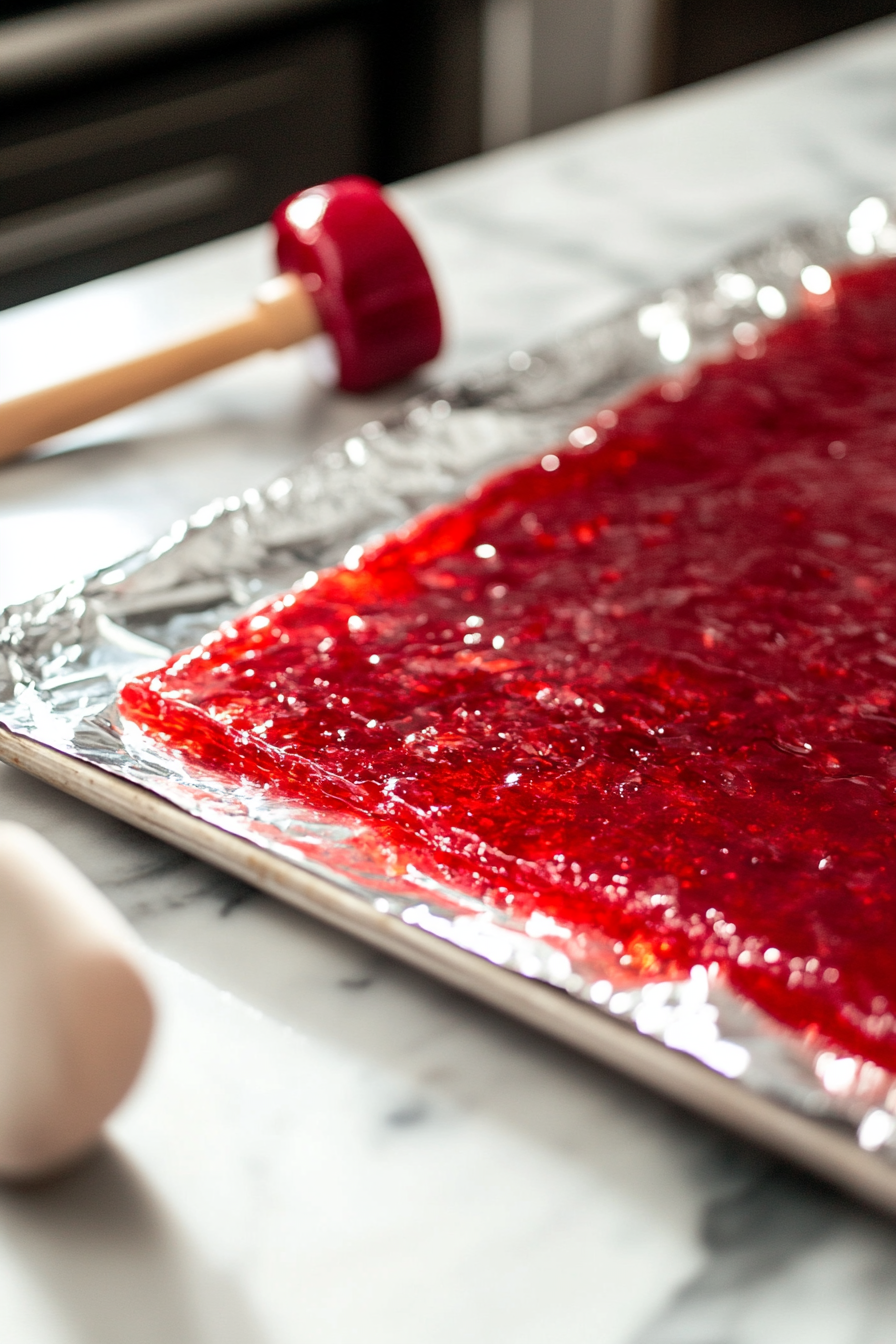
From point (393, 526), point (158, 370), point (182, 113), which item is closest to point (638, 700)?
point (393, 526)

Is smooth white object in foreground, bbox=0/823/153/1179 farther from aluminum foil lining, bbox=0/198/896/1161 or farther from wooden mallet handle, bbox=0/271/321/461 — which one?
wooden mallet handle, bbox=0/271/321/461

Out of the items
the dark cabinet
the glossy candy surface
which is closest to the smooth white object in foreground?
the glossy candy surface

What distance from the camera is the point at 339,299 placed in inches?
42.4

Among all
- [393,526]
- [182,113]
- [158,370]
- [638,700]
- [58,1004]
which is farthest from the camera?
[182,113]

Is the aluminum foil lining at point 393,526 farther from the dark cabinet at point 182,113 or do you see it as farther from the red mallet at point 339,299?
the dark cabinet at point 182,113

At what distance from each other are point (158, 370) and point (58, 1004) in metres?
0.69

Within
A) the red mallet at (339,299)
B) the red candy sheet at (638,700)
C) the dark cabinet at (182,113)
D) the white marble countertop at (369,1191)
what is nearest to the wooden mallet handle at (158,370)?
the red mallet at (339,299)

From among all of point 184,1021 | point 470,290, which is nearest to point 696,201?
point 470,290

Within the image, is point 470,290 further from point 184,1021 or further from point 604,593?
point 184,1021

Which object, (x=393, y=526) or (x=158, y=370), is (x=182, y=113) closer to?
(x=158, y=370)

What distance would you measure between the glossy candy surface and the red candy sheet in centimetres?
20

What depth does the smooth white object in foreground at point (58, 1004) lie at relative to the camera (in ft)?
1.38

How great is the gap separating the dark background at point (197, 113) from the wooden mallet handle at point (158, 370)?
1.18m

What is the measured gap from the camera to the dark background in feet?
6.82
